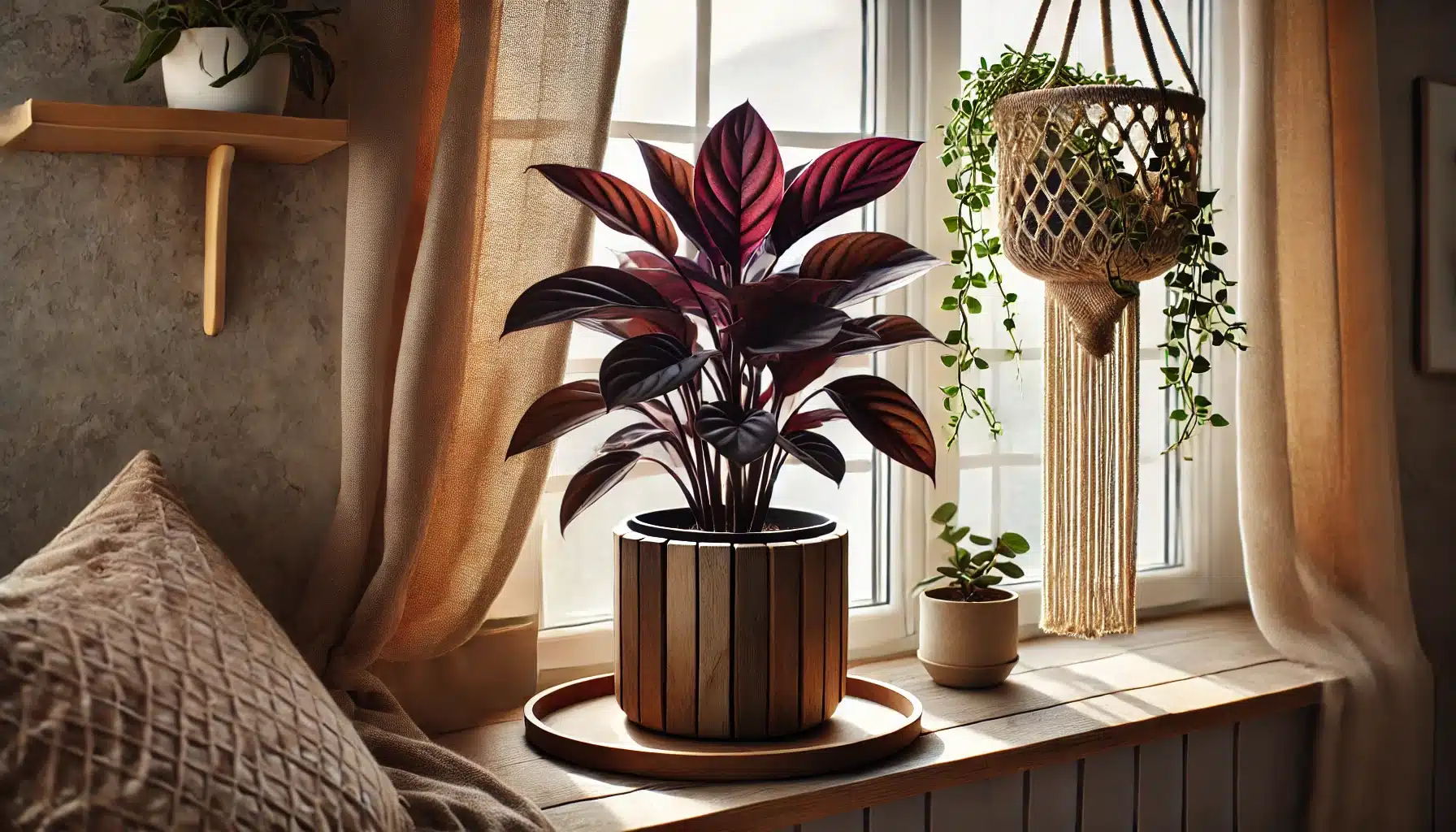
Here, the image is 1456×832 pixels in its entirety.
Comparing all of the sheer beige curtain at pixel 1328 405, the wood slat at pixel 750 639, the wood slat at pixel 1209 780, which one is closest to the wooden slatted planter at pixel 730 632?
the wood slat at pixel 750 639

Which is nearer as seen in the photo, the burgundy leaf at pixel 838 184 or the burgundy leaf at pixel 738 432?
Result: the burgundy leaf at pixel 738 432

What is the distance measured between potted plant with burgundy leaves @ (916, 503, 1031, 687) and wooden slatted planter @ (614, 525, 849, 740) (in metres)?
0.35

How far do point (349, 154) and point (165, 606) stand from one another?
63 cm

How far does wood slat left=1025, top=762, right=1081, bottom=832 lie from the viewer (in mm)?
1571

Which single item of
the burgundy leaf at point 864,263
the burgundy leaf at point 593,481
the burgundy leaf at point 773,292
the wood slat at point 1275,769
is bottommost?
the wood slat at point 1275,769

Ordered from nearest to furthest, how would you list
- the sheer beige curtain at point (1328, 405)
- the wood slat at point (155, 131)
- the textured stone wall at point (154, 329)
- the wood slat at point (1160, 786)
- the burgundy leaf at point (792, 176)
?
the wood slat at point (155, 131) → the textured stone wall at point (154, 329) → the burgundy leaf at point (792, 176) → the wood slat at point (1160, 786) → the sheer beige curtain at point (1328, 405)

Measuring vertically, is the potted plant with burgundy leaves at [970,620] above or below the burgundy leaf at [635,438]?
below

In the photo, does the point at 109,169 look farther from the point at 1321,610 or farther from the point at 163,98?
the point at 1321,610

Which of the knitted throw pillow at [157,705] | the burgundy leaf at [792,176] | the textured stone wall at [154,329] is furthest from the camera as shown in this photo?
the burgundy leaf at [792,176]

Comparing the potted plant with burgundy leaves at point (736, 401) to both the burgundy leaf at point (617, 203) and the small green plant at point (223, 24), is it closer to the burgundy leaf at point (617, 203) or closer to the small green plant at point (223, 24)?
the burgundy leaf at point (617, 203)

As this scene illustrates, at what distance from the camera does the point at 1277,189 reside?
1981 millimetres

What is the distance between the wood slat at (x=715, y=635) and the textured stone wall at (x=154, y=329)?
1.57 ft

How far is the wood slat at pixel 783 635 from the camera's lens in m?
1.33

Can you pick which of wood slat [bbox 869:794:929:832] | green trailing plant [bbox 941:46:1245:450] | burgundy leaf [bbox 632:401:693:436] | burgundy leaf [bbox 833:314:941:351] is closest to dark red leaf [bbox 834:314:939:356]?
burgundy leaf [bbox 833:314:941:351]
